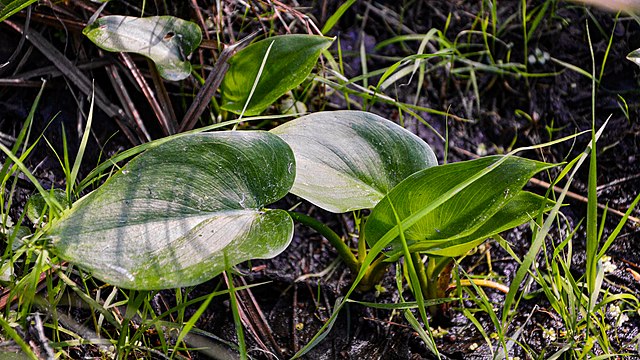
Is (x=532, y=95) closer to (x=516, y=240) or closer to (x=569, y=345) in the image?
(x=516, y=240)

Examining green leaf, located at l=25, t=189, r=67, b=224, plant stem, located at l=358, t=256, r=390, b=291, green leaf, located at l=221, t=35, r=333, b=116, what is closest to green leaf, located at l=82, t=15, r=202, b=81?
green leaf, located at l=221, t=35, r=333, b=116

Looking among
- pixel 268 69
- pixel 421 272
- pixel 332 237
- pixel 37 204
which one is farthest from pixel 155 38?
pixel 421 272

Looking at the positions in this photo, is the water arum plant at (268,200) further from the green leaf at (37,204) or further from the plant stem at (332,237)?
the green leaf at (37,204)

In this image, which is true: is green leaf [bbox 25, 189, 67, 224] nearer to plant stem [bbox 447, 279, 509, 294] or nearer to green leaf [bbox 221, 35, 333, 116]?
green leaf [bbox 221, 35, 333, 116]

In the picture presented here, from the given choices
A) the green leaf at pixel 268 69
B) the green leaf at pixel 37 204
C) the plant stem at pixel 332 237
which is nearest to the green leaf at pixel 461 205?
the plant stem at pixel 332 237

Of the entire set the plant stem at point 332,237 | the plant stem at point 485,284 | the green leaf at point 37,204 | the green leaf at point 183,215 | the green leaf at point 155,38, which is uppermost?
the green leaf at point 155,38

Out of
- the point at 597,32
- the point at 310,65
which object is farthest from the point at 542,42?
the point at 310,65
